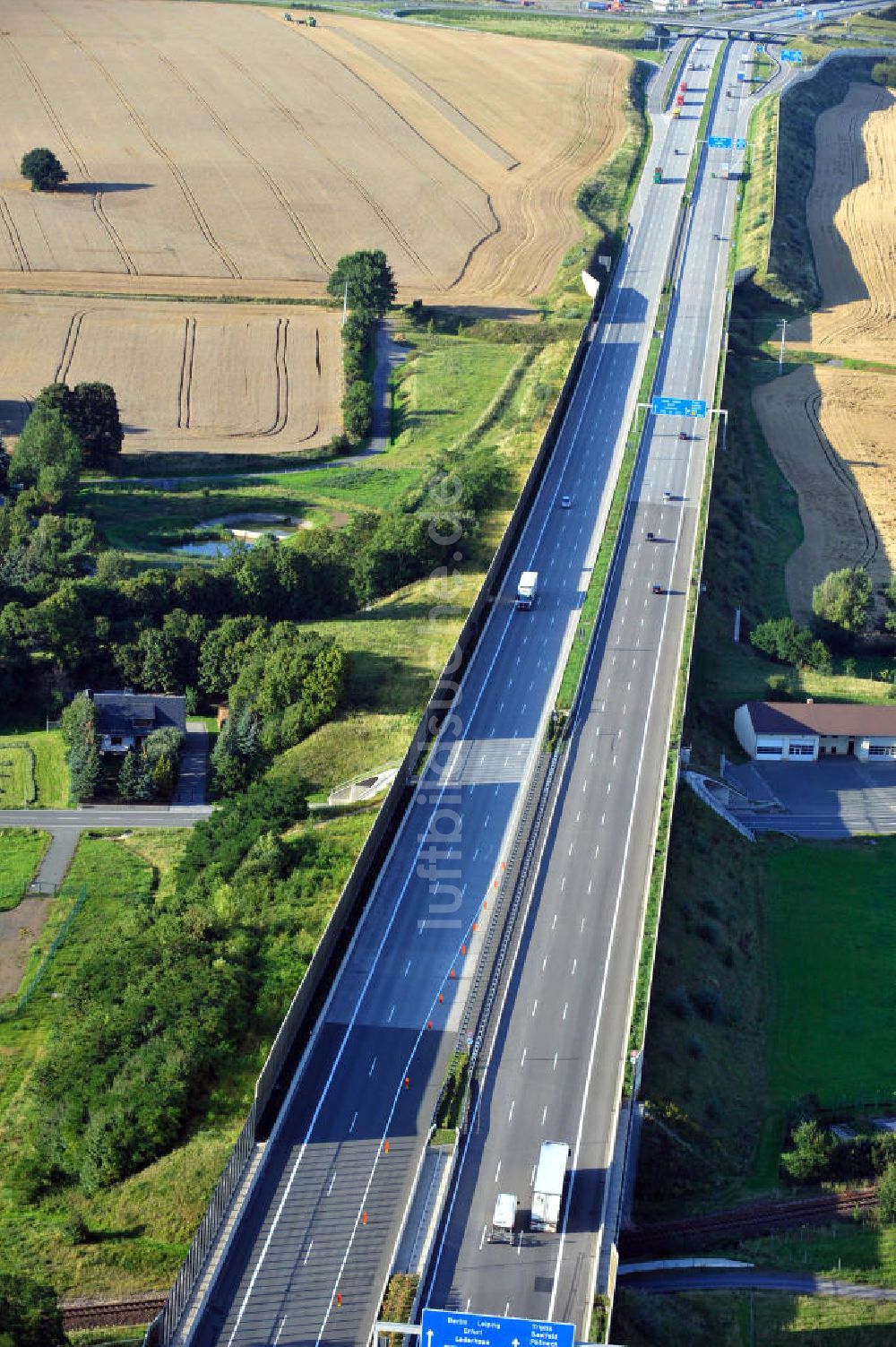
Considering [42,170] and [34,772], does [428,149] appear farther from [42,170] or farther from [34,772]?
[34,772]

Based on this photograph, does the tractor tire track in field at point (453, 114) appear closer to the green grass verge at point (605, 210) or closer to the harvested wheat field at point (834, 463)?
the green grass verge at point (605, 210)

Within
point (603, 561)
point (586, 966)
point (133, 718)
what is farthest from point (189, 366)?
point (586, 966)

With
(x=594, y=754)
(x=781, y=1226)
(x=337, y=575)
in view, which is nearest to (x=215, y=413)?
(x=337, y=575)

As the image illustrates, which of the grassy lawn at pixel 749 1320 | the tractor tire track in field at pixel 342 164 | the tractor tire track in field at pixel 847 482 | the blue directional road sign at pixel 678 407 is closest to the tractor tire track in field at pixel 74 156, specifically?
the tractor tire track in field at pixel 342 164

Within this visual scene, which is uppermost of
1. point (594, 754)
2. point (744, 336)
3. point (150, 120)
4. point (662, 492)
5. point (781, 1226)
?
point (150, 120)

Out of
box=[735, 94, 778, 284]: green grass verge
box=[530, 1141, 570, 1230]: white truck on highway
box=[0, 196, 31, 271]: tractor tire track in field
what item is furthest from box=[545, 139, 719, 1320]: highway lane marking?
box=[0, 196, 31, 271]: tractor tire track in field

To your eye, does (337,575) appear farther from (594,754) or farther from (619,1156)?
(619,1156)
